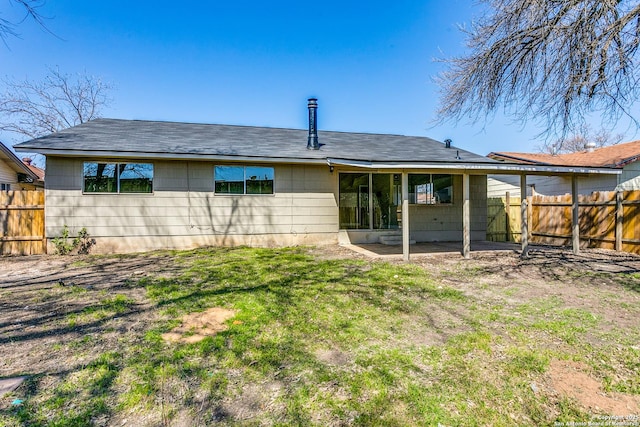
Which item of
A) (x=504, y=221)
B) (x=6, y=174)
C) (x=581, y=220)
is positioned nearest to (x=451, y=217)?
(x=504, y=221)

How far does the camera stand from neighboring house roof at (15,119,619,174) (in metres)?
7.66

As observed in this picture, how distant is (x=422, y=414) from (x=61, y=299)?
492 centimetres

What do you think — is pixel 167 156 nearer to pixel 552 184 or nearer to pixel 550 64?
pixel 550 64

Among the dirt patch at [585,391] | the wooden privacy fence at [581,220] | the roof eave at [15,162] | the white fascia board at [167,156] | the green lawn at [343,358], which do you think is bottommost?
the dirt patch at [585,391]

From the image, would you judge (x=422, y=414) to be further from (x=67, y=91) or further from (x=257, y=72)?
(x=67, y=91)

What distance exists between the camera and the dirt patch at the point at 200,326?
338 centimetres

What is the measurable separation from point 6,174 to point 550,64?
2116 centimetres

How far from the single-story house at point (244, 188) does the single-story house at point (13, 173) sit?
7.05m

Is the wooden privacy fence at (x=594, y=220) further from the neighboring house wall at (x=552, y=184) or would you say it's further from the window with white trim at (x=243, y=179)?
the window with white trim at (x=243, y=179)

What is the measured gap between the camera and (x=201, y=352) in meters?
3.05

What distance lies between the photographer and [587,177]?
1280 centimetres

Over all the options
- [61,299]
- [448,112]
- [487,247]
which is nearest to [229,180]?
[61,299]

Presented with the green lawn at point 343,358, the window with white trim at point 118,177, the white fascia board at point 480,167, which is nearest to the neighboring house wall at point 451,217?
the white fascia board at point 480,167

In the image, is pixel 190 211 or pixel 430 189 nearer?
pixel 190 211
